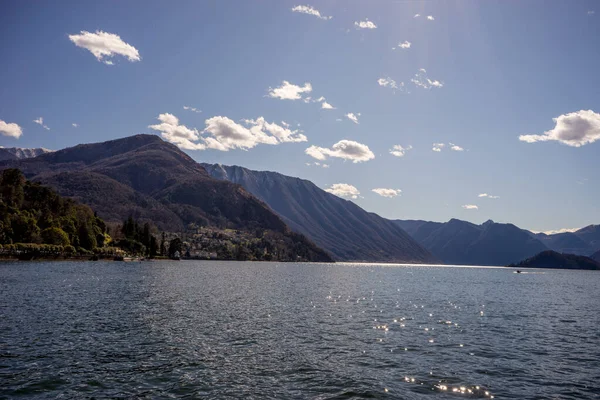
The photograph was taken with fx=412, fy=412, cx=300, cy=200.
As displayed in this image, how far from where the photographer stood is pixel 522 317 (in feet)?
253

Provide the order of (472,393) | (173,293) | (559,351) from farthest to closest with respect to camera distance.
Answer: (173,293) < (559,351) < (472,393)

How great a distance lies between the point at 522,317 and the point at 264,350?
57.2m

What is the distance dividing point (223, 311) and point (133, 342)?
86.9 ft

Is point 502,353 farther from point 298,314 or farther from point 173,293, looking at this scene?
point 173,293

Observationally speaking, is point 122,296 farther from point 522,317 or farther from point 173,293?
point 522,317

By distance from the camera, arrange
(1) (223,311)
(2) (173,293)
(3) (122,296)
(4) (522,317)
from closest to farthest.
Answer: (1) (223,311)
(4) (522,317)
(3) (122,296)
(2) (173,293)

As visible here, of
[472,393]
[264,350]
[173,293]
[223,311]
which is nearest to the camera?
[472,393]

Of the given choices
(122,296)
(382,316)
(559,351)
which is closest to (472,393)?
(559,351)

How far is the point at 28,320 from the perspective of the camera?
5284 centimetres

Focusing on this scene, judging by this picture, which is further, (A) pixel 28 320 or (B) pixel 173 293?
(B) pixel 173 293

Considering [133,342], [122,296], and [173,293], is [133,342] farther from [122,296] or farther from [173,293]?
[173,293]

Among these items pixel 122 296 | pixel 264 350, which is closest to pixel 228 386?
pixel 264 350

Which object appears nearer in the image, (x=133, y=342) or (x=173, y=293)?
(x=133, y=342)

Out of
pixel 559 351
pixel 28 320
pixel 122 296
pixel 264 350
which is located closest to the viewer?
pixel 264 350
